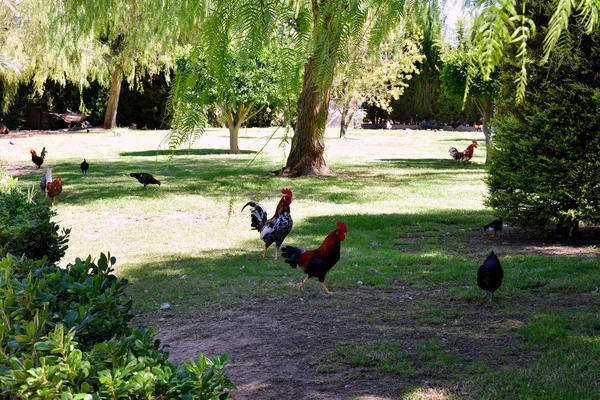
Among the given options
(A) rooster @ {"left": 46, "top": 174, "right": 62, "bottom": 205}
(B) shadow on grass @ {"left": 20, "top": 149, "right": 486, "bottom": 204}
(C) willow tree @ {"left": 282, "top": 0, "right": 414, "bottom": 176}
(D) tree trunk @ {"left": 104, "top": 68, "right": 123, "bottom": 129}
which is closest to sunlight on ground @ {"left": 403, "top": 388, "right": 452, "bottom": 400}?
(C) willow tree @ {"left": 282, "top": 0, "right": 414, "bottom": 176}

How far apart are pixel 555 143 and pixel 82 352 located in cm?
641

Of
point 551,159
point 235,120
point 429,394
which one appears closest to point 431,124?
point 235,120

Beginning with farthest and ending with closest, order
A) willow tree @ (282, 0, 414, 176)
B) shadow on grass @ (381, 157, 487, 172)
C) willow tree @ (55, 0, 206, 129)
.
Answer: shadow on grass @ (381, 157, 487, 172), willow tree @ (55, 0, 206, 129), willow tree @ (282, 0, 414, 176)

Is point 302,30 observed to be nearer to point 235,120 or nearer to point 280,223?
point 280,223

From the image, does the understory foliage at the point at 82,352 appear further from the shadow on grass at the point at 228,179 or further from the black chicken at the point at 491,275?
the shadow on grass at the point at 228,179

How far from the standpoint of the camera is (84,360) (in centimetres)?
213

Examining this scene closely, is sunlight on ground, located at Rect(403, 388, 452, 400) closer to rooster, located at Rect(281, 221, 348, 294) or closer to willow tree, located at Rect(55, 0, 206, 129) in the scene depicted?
rooster, located at Rect(281, 221, 348, 294)

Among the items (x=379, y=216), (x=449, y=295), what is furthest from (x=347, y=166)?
(x=449, y=295)

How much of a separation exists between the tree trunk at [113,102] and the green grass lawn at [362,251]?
32.3ft

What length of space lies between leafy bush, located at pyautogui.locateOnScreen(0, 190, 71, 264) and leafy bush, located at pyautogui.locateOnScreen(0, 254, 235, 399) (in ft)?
7.34

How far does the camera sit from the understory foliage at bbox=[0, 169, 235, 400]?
6.48 feet

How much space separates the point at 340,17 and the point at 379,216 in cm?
743

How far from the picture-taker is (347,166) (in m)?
16.4

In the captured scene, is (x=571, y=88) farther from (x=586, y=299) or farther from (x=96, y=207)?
(x=96, y=207)
